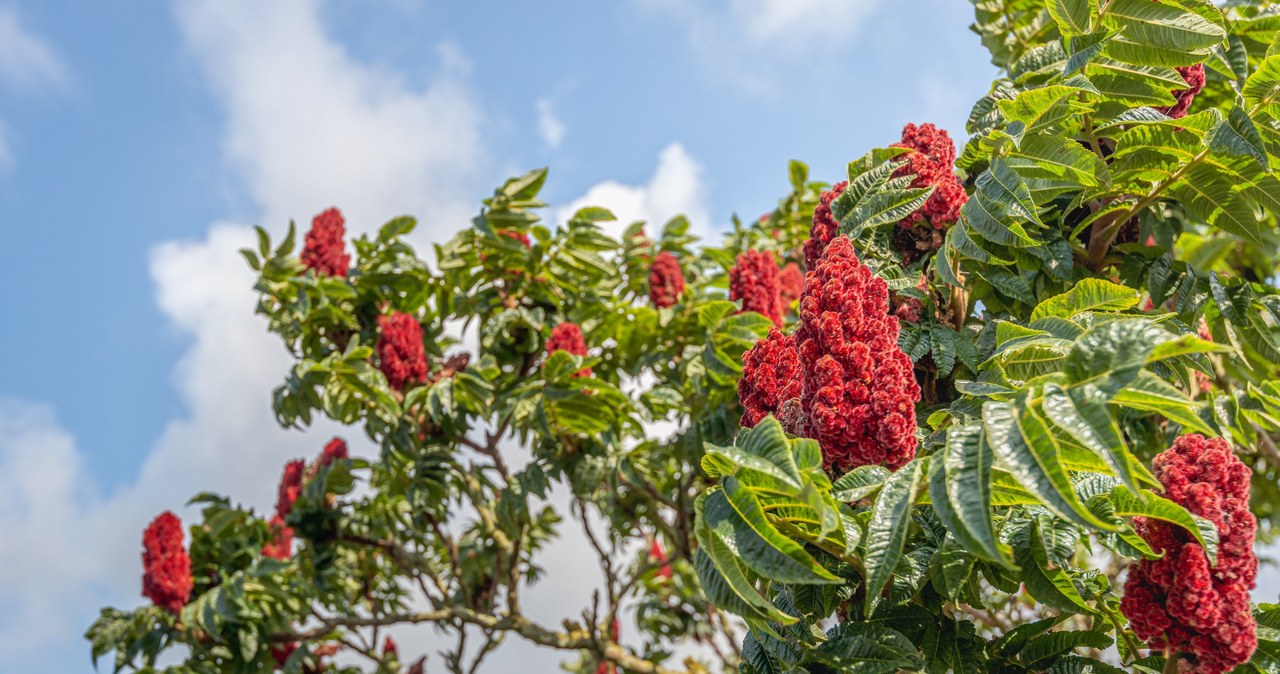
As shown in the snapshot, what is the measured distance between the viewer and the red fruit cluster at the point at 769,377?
2.71 m

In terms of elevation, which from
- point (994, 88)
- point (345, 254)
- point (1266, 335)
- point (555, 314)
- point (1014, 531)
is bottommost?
point (1014, 531)

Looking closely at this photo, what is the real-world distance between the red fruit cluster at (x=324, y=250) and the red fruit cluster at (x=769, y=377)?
453cm

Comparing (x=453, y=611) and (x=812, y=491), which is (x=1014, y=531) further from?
(x=453, y=611)

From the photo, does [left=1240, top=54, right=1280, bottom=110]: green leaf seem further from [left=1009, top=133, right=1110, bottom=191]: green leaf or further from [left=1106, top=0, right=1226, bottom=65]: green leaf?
[left=1009, top=133, right=1110, bottom=191]: green leaf

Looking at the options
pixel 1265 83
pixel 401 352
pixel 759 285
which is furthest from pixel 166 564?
pixel 1265 83

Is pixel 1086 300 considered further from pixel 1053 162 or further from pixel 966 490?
pixel 966 490

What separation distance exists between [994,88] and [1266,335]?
1.23 meters

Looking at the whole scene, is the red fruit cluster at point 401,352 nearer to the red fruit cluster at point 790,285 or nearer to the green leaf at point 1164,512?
the red fruit cluster at point 790,285

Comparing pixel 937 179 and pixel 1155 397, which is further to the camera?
pixel 937 179

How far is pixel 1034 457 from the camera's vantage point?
1.80 m

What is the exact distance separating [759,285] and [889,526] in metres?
3.00

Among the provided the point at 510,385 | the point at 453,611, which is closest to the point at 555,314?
the point at 510,385

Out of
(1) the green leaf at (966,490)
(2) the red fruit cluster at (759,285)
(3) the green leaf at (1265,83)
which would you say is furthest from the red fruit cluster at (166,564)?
(3) the green leaf at (1265,83)

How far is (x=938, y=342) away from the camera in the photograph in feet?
9.88
